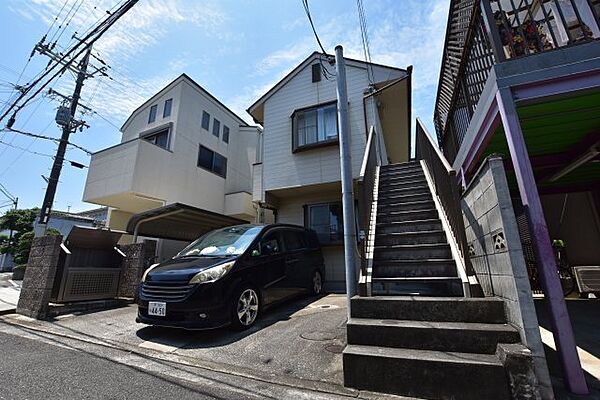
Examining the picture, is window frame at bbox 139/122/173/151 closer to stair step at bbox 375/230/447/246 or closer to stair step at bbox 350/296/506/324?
stair step at bbox 375/230/447/246

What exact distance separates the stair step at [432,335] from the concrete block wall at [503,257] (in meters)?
0.18

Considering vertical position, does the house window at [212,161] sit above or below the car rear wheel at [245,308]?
above

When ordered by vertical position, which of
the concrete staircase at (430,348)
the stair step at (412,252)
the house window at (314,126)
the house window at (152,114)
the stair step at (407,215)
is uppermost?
the house window at (152,114)

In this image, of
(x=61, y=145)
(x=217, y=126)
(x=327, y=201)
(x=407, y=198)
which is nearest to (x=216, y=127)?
(x=217, y=126)

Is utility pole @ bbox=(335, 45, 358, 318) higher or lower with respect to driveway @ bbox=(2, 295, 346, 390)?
higher

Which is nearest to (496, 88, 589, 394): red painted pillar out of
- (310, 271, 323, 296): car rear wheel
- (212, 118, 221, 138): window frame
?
(310, 271, 323, 296): car rear wheel

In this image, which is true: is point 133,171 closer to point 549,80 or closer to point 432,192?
point 432,192

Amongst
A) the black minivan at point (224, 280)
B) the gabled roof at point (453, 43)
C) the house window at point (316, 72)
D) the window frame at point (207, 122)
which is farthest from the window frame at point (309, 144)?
the window frame at point (207, 122)

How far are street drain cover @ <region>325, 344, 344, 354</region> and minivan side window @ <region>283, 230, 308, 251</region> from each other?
248cm

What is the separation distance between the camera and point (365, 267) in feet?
11.6

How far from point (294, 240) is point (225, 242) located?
1661mm

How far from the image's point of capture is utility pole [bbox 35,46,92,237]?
415 inches

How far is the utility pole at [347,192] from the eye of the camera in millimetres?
3264

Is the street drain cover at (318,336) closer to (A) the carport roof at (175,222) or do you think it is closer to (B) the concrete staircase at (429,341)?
(B) the concrete staircase at (429,341)
